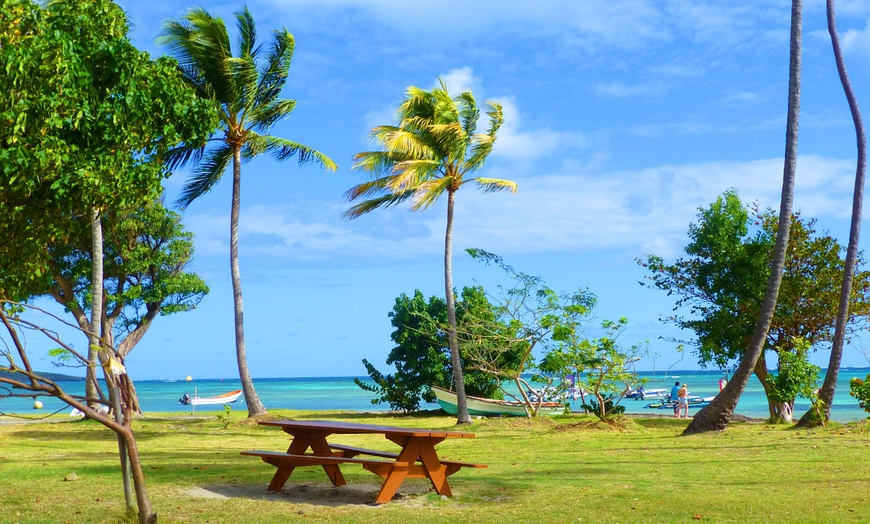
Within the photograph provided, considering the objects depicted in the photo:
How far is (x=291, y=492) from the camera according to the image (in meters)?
9.70

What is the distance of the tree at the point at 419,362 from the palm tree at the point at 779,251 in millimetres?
12359

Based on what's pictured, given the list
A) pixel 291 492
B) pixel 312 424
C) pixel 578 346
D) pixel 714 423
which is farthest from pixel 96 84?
pixel 578 346

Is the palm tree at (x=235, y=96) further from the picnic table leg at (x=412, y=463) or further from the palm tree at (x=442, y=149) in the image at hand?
the picnic table leg at (x=412, y=463)

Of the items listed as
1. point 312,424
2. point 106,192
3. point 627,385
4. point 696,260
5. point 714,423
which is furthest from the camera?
point 696,260

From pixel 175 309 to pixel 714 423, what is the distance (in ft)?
56.8

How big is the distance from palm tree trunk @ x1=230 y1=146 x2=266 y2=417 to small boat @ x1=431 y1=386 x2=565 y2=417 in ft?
21.6

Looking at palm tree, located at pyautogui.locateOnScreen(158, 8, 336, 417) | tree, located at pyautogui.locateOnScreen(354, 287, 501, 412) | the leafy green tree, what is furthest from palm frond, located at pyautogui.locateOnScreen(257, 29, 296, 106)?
the leafy green tree

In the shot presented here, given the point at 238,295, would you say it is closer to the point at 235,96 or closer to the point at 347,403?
the point at 235,96

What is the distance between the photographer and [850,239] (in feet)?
61.0

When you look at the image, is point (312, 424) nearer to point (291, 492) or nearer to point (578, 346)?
point (291, 492)

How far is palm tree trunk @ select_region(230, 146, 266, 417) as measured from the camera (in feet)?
A: 75.1

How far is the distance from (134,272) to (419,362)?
31.9 ft

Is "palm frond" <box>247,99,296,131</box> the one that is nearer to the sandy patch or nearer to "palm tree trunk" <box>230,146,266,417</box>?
"palm tree trunk" <box>230,146,266,417</box>

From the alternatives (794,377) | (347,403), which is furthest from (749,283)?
(347,403)
